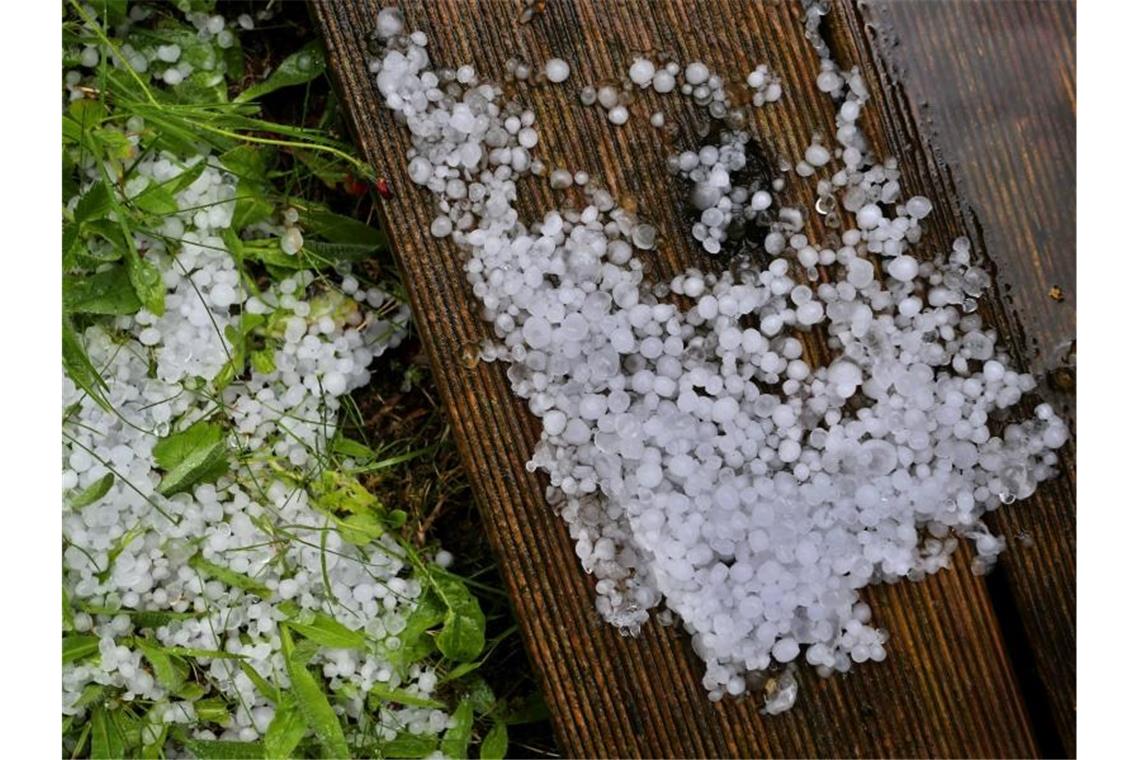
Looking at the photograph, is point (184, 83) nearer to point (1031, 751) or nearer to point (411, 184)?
point (411, 184)

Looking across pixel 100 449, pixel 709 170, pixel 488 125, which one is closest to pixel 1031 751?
pixel 709 170

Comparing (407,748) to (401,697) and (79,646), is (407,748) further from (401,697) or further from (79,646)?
(79,646)

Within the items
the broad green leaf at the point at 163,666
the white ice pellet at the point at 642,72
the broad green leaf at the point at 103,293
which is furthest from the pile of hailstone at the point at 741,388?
the broad green leaf at the point at 163,666

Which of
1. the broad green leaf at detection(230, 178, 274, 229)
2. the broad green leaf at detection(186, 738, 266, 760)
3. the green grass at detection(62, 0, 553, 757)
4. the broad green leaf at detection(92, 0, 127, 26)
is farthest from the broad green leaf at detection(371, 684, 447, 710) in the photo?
the broad green leaf at detection(92, 0, 127, 26)

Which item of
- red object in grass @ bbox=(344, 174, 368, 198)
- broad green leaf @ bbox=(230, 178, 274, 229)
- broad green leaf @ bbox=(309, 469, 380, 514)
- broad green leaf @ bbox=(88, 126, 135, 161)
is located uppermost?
broad green leaf @ bbox=(88, 126, 135, 161)

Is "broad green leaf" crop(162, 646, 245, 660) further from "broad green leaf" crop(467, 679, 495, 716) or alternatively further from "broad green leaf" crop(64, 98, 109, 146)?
"broad green leaf" crop(64, 98, 109, 146)

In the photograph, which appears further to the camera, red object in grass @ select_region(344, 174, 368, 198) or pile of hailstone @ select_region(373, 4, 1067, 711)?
red object in grass @ select_region(344, 174, 368, 198)

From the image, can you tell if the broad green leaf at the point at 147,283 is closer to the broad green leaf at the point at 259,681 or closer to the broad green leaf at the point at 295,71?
the broad green leaf at the point at 295,71
